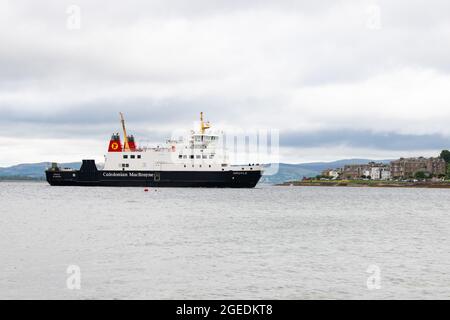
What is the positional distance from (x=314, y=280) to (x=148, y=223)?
21.8 meters

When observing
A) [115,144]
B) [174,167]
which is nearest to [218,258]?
[174,167]

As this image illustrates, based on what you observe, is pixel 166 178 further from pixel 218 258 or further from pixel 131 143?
pixel 218 258

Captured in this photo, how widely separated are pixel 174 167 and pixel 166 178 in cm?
235

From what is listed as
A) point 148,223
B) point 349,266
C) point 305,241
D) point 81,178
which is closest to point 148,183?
point 81,178

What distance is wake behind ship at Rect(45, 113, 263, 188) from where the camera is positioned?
95.7m

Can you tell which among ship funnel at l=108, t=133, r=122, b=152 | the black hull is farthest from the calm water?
ship funnel at l=108, t=133, r=122, b=152

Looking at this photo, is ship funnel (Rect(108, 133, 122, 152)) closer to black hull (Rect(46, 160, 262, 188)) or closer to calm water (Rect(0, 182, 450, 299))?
black hull (Rect(46, 160, 262, 188))

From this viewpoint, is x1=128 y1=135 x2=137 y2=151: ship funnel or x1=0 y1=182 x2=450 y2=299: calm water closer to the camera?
x1=0 y1=182 x2=450 y2=299: calm water

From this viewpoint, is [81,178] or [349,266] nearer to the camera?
[349,266]

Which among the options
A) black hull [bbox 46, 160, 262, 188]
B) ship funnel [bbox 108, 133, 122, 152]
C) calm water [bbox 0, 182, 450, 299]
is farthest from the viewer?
ship funnel [bbox 108, 133, 122, 152]

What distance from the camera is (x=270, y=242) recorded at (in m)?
31.2

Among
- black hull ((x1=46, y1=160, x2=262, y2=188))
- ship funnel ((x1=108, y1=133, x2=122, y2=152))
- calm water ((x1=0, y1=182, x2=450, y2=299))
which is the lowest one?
calm water ((x1=0, y1=182, x2=450, y2=299))

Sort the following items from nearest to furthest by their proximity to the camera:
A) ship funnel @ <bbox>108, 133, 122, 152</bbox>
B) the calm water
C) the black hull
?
the calm water
the black hull
ship funnel @ <bbox>108, 133, 122, 152</bbox>
